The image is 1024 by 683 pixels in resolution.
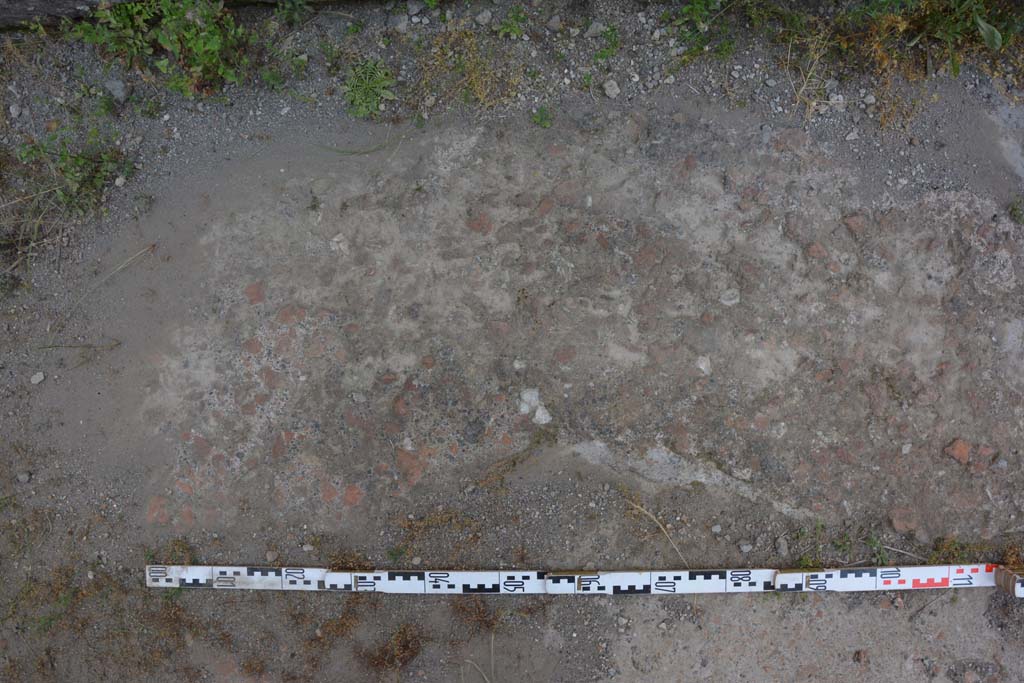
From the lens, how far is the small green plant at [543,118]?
13.0 ft

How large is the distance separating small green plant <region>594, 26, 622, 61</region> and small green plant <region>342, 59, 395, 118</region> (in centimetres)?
127

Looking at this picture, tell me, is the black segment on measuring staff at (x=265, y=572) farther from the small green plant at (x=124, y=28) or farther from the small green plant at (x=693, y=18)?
the small green plant at (x=693, y=18)

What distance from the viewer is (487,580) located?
3.96m

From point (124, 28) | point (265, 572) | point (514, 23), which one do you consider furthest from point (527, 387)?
point (124, 28)

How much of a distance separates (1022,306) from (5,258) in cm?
631

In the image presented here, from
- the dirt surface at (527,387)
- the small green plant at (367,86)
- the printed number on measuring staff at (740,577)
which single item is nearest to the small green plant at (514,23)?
the dirt surface at (527,387)

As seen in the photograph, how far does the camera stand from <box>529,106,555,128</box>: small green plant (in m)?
3.96

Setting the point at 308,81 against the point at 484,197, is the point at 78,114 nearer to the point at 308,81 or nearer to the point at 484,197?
the point at 308,81

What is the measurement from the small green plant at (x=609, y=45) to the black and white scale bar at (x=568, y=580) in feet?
10.3

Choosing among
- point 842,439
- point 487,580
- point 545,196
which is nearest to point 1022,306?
point 842,439

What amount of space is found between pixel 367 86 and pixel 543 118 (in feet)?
3.57

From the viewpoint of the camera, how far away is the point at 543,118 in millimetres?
3957

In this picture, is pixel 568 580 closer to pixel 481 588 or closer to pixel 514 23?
pixel 481 588

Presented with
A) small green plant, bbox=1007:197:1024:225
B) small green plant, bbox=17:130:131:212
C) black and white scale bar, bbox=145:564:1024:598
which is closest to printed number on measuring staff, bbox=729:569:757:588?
black and white scale bar, bbox=145:564:1024:598
